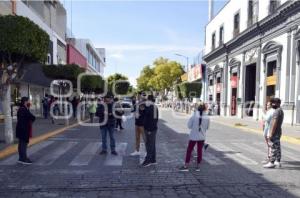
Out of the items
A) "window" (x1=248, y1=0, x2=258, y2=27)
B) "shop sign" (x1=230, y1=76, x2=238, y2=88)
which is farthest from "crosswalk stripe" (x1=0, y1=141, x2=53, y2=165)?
"shop sign" (x1=230, y1=76, x2=238, y2=88)

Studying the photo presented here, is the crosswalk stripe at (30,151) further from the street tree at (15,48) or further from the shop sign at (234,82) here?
the shop sign at (234,82)

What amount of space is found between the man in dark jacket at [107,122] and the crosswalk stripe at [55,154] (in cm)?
132

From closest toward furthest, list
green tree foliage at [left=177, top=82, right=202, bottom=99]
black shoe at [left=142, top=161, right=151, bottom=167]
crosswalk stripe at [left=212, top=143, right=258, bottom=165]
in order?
black shoe at [left=142, top=161, right=151, bottom=167] < crosswalk stripe at [left=212, top=143, right=258, bottom=165] < green tree foliage at [left=177, top=82, right=202, bottom=99]

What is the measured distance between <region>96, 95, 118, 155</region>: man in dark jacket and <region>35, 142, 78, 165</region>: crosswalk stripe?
1323 millimetres

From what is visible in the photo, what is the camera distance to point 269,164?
9430 mm

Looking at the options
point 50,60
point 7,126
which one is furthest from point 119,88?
point 7,126

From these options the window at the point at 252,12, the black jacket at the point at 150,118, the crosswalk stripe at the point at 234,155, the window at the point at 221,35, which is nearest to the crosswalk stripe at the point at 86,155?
the black jacket at the point at 150,118

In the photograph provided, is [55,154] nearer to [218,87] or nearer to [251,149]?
[251,149]

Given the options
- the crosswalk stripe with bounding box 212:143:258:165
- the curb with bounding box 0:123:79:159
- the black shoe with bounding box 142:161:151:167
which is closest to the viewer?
the black shoe with bounding box 142:161:151:167

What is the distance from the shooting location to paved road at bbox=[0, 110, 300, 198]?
22.8ft

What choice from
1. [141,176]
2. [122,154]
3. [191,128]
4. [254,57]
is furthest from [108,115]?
[254,57]

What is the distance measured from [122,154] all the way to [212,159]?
2580 millimetres

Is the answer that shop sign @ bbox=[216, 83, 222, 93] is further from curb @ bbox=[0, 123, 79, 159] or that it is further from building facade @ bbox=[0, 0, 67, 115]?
curb @ bbox=[0, 123, 79, 159]

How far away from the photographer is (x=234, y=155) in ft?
37.6
